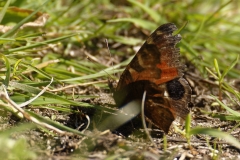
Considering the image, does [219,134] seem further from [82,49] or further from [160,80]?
[82,49]

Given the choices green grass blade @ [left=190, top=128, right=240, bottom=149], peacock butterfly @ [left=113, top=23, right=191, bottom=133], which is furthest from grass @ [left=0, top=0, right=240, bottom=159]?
peacock butterfly @ [left=113, top=23, right=191, bottom=133]

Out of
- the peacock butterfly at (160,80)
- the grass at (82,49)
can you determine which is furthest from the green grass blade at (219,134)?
the peacock butterfly at (160,80)

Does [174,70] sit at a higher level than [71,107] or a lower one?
higher

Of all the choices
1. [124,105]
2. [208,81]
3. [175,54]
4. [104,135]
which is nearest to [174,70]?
[175,54]

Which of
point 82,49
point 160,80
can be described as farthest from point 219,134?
point 82,49

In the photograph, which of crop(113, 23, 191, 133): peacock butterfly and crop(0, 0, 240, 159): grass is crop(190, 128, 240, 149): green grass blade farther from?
crop(113, 23, 191, 133): peacock butterfly

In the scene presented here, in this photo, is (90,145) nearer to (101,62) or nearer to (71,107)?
(71,107)
